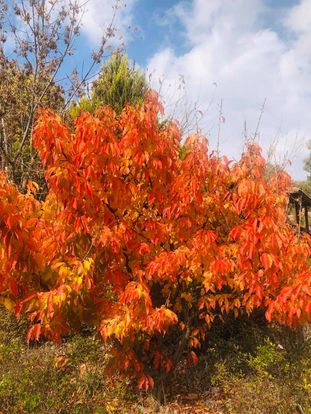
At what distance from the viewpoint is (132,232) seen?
4484 mm

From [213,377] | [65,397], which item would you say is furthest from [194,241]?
[65,397]

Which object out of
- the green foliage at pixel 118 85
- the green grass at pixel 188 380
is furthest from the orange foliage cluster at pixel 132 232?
the green foliage at pixel 118 85

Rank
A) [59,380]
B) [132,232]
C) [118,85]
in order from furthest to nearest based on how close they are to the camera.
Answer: [118,85]
[59,380]
[132,232]

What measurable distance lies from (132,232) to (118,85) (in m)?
10.6

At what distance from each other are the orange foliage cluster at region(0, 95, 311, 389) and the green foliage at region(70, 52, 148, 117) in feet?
31.1

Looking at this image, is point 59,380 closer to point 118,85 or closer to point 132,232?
point 132,232

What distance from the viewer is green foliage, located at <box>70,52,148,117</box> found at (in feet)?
45.3

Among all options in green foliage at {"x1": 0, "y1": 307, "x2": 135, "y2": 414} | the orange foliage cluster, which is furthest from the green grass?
the orange foliage cluster

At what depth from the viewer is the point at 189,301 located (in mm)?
5148

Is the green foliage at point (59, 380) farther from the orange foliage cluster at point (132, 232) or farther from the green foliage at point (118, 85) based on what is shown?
the green foliage at point (118, 85)

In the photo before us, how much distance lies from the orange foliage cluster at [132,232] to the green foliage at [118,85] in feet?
31.1

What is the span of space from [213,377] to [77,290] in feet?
9.44

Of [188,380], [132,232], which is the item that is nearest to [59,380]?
[188,380]

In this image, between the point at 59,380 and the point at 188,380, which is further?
the point at 59,380
